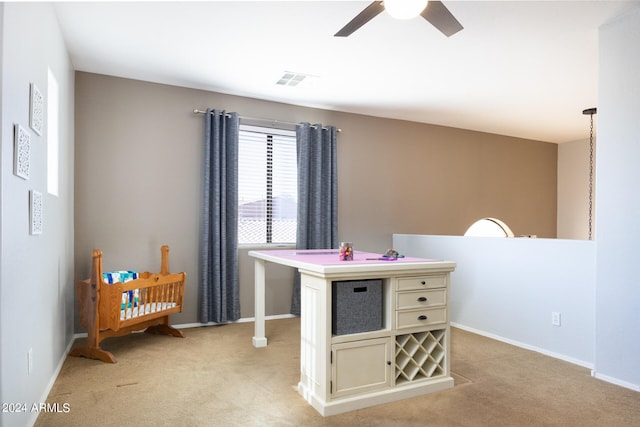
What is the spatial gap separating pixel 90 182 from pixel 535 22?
3.78 metres

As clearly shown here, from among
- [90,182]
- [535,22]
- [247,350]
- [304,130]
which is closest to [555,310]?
[535,22]

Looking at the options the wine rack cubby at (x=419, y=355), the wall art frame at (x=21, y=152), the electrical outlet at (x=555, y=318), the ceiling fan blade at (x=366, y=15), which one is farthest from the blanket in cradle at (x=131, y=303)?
the electrical outlet at (x=555, y=318)

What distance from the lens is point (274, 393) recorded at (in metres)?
2.56

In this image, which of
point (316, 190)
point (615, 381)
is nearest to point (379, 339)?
point (615, 381)

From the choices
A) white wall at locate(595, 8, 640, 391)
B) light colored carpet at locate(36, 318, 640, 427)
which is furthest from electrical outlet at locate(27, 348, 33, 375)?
white wall at locate(595, 8, 640, 391)

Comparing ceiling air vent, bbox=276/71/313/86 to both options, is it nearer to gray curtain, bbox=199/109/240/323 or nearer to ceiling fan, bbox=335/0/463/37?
gray curtain, bbox=199/109/240/323

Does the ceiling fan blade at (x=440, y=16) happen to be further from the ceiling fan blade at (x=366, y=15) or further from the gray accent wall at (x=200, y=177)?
the gray accent wall at (x=200, y=177)

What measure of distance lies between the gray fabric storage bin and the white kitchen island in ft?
0.04

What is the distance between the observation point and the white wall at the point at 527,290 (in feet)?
10.4

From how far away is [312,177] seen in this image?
4766mm

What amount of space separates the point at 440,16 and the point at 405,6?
0.79 ft

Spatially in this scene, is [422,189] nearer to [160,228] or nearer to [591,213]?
[591,213]

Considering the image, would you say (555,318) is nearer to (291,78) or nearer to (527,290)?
(527,290)

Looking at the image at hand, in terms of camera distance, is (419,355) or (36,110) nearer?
(36,110)
